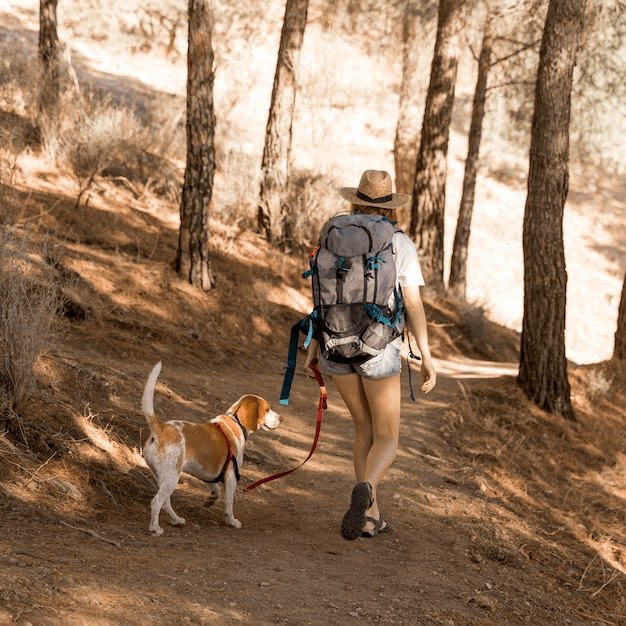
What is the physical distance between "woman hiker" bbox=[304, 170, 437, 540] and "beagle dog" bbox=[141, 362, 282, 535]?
618 millimetres

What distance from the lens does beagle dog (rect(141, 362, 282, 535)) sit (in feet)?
14.9

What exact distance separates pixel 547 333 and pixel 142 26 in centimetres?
2427

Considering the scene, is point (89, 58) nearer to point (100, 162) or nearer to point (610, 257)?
point (100, 162)

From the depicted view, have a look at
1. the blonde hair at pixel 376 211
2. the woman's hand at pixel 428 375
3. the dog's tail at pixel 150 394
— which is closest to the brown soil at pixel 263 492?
the dog's tail at pixel 150 394

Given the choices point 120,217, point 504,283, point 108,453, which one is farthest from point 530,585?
point 504,283

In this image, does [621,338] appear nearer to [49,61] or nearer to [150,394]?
[150,394]

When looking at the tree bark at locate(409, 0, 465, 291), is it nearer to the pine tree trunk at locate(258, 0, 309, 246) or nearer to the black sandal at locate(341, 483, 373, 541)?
the pine tree trunk at locate(258, 0, 309, 246)

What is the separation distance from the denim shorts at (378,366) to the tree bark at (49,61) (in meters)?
9.78

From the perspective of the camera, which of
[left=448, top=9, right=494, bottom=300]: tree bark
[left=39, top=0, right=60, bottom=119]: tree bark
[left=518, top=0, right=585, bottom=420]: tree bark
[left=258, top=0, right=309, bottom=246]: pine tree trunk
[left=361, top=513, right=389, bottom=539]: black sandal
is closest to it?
[left=361, top=513, right=389, bottom=539]: black sandal

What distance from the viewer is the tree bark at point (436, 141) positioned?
47.2 ft

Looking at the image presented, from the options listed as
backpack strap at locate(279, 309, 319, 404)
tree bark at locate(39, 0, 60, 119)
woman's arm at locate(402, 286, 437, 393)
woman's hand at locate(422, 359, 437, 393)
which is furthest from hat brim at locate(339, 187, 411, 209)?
tree bark at locate(39, 0, 60, 119)

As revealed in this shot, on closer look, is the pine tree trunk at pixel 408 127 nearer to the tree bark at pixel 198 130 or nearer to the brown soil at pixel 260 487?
the brown soil at pixel 260 487

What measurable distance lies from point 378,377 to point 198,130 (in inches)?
263

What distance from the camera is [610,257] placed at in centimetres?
2995
